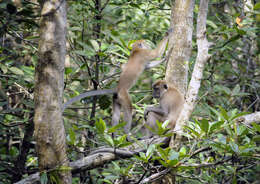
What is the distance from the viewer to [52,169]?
2.87 m

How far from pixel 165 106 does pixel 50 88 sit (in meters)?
2.82

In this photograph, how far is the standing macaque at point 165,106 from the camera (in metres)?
4.76

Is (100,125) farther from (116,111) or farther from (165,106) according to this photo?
(165,106)

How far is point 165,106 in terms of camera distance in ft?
16.9

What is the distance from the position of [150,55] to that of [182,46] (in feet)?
4.20

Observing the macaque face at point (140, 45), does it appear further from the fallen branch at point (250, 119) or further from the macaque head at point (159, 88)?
the fallen branch at point (250, 119)

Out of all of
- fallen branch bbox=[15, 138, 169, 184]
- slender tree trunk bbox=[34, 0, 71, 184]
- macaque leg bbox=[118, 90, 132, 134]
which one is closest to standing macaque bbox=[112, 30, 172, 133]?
macaque leg bbox=[118, 90, 132, 134]

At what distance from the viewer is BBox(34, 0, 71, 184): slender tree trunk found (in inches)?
106

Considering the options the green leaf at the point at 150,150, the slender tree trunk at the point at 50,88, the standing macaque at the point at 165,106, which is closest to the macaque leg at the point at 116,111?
the standing macaque at the point at 165,106

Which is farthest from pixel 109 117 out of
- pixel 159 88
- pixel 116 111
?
pixel 159 88

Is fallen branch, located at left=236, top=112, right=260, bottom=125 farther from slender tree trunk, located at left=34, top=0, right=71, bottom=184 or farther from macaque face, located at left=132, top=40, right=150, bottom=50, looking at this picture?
macaque face, located at left=132, top=40, right=150, bottom=50

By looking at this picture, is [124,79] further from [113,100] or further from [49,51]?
[49,51]

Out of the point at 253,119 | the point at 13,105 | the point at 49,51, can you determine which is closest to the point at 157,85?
the point at 253,119

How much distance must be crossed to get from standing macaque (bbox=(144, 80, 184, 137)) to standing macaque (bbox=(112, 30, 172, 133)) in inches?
16.0
